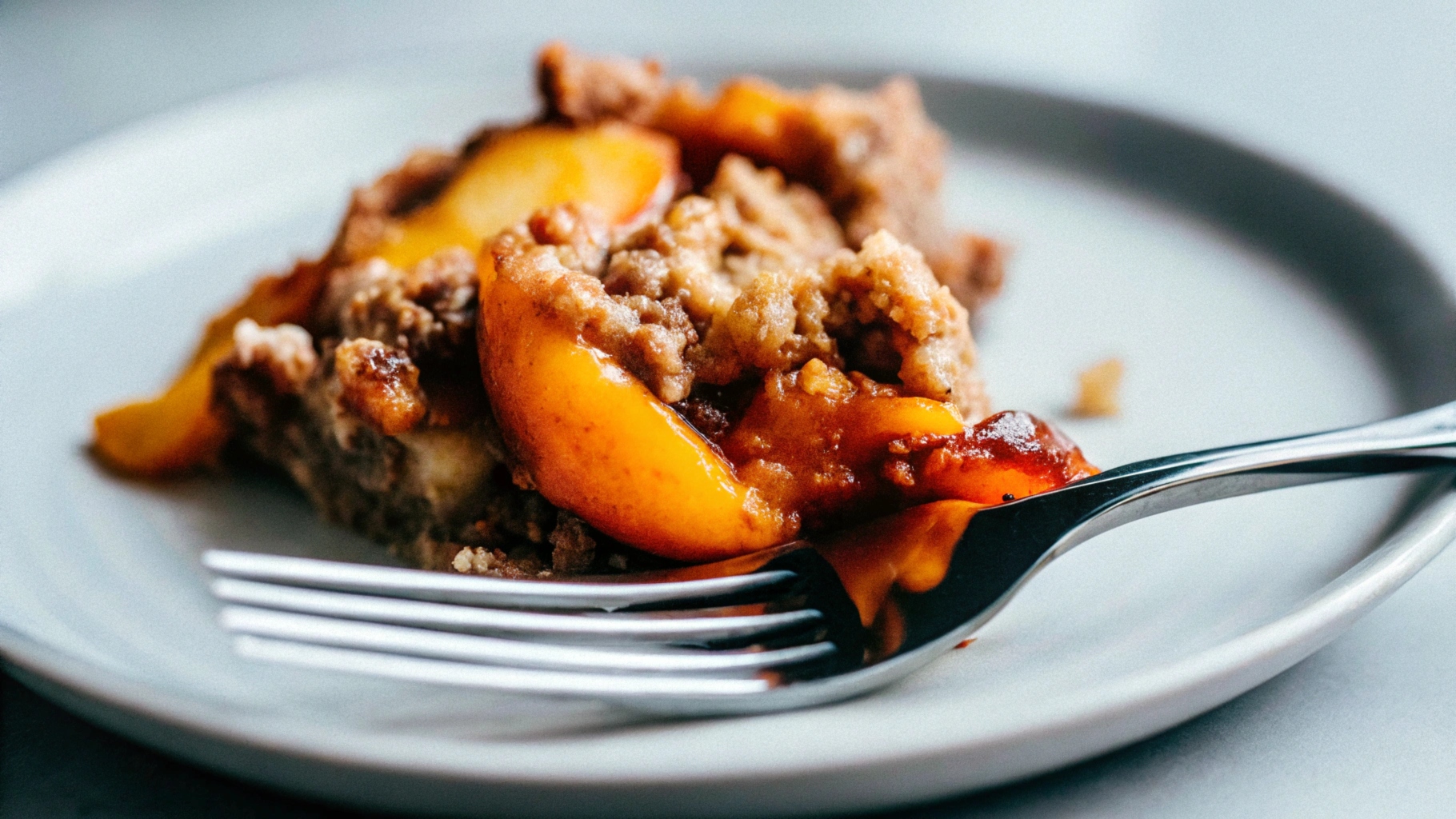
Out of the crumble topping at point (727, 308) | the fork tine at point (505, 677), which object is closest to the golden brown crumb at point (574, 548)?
the crumble topping at point (727, 308)

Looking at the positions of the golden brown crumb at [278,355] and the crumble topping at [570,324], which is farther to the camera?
the golden brown crumb at [278,355]

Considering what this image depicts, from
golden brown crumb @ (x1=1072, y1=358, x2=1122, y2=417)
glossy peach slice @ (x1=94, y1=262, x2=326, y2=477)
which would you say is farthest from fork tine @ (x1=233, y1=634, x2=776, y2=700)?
golden brown crumb @ (x1=1072, y1=358, x2=1122, y2=417)

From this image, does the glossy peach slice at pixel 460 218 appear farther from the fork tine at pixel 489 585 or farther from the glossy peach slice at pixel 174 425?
the fork tine at pixel 489 585

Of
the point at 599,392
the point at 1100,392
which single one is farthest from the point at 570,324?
the point at 1100,392

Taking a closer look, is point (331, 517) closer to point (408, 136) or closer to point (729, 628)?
point (729, 628)

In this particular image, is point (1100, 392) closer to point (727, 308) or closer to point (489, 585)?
point (727, 308)

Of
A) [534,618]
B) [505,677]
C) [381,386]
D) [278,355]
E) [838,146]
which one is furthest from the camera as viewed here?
[838,146]

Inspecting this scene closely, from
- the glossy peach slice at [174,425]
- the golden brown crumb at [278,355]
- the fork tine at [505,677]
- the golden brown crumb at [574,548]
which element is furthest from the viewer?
the glossy peach slice at [174,425]
